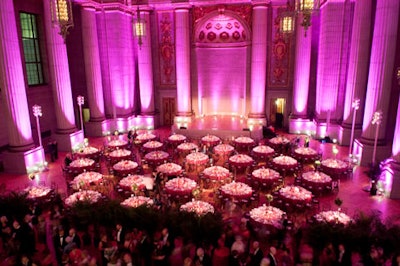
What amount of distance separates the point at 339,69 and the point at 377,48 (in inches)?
228

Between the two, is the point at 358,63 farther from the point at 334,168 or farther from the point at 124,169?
the point at 124,169

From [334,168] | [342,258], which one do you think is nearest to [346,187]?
[334,168]

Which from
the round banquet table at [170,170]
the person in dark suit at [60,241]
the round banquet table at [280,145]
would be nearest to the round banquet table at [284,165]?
the round banquet table at [280,145]

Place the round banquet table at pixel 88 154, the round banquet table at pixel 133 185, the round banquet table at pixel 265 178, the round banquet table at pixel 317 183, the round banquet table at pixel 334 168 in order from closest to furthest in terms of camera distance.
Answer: the round banquet table at pixel 133 185, the round banquet table at pixel 317 183, the round banquet table at pixel 265 178, the round banquet table at pixel 334 168, the round banquet table at pixel 88 154

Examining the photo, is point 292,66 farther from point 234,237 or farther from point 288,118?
point 234,237

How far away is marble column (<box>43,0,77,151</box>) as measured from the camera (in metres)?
18.4

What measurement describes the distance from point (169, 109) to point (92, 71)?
21.7ft

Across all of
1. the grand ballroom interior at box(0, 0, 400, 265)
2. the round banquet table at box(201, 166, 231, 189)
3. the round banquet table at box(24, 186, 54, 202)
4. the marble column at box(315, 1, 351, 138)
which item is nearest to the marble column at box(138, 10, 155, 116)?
the grand ballroom interior at box(0, 0, 400, 265)

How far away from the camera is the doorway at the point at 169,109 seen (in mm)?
26352

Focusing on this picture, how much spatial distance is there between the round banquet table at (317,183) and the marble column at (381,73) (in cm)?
405

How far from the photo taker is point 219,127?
23.3 meters

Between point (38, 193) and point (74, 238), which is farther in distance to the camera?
point (38, 193)

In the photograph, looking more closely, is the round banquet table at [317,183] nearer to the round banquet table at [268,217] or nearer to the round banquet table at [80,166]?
the round banquet table at [268,217]

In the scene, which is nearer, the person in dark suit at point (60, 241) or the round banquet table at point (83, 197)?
the person in dark suit at point (60, 241)
